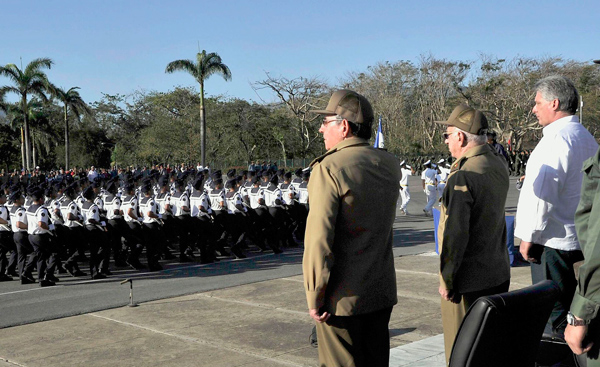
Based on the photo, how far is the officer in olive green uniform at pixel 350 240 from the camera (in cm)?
335

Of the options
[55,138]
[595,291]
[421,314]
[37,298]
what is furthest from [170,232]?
[55,138]

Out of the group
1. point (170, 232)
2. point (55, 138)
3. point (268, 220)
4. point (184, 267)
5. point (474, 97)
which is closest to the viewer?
point (184, 267)

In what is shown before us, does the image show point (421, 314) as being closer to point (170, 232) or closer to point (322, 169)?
point (322, 169)

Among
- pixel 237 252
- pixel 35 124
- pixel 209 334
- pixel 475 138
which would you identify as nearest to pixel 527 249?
pixel 475 138

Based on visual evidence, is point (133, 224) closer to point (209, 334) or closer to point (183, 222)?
point (183, 222)

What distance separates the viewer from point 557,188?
→ 14.4 ft

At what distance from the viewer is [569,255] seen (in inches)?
173

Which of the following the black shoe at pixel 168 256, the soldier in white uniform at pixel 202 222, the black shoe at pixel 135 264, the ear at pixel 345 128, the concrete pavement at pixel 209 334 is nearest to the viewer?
the ear at pixel 345 128

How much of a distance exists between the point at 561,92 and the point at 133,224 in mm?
9955

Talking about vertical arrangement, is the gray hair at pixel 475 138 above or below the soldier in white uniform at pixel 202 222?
above

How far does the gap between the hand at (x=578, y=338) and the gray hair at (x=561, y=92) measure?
2.23m

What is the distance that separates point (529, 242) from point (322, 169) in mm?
1798

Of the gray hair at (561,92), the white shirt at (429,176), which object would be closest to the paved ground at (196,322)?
the gray hair at (561,92)

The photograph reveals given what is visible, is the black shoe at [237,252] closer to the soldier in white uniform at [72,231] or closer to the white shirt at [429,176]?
the soldier in white uniform at [72,231]
